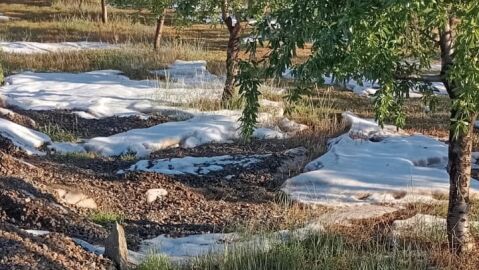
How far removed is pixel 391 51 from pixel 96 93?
29.1 feet

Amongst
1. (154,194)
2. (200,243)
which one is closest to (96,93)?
(154,194)

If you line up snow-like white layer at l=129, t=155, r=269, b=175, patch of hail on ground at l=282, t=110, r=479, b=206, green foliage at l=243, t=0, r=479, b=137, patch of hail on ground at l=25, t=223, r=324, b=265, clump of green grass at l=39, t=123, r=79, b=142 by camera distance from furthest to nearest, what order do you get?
clump of green grass at l=39, t=123, r=79, b=142 < snow-like white layer at l=129, t=155, r=269, b=175 < patch of hail on ground at l=282, t=110, r=479, b=206 < patch of hail on ground at l=25, t=223, r=324, b=265 < green foliage at l=243, t=0, r=479, b=137

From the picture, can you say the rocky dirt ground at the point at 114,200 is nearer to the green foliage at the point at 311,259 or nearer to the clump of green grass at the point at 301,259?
the clump of green grass at the point at 301,259

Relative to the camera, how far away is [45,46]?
1838cm

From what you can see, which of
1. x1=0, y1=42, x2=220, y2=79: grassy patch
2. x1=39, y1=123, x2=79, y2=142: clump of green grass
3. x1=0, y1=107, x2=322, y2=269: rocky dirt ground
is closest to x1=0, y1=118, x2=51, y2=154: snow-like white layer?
x1=39, y1=123, x2=79, y2=142: clump of green grass

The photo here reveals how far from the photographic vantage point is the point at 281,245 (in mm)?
5039

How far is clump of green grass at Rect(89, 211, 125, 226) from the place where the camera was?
19.6ft

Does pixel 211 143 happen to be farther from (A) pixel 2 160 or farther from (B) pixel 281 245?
(B) pixel 281 245

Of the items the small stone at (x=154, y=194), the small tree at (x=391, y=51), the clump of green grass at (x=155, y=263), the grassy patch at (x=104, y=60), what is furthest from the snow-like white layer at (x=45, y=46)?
the small tree at (x=391, y=51)

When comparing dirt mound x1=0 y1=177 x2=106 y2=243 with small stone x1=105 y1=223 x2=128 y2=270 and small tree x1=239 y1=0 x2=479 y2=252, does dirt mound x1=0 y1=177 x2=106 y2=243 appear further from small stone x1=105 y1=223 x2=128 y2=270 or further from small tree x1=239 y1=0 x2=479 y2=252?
small tree x1=239 y1=0 x2=479 y2=252

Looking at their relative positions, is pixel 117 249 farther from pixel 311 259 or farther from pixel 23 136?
pixel 23 136

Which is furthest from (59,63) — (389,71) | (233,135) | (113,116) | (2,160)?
(389,71)

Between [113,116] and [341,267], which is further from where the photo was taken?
[113,116]

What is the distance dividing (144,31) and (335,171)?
50.7 feet
